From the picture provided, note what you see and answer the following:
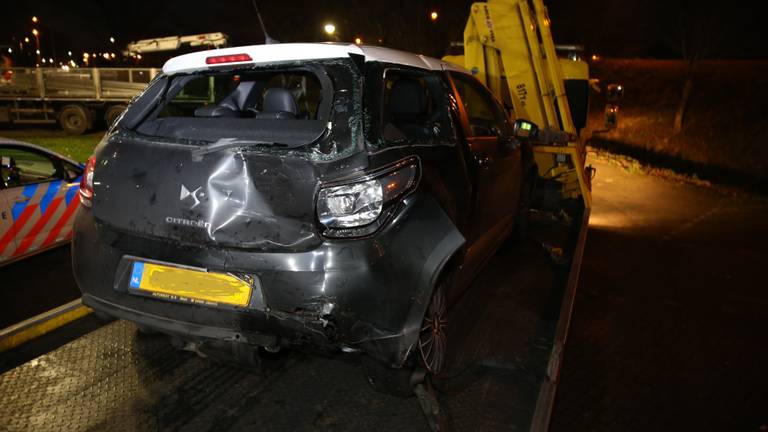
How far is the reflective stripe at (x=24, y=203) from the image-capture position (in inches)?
182

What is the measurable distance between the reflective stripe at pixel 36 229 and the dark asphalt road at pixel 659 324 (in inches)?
8.3

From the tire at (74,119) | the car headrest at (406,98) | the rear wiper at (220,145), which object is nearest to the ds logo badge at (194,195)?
the rear wiper at (220,145)

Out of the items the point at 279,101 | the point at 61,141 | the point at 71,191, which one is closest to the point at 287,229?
the point at 279,101

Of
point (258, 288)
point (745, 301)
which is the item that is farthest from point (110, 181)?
point (745, 301)

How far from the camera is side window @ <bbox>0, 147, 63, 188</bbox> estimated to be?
464cm

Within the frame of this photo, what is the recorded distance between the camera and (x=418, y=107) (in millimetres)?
3543

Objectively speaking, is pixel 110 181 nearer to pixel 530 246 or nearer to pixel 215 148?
pixel 215 148

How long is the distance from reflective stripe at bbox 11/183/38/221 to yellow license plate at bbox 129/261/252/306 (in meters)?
2.98

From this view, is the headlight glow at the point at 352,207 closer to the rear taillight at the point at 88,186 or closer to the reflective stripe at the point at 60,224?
the rear taillight at the point at 88,186

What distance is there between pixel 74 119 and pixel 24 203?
615 inches

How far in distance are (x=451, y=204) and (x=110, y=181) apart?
5.53 feet

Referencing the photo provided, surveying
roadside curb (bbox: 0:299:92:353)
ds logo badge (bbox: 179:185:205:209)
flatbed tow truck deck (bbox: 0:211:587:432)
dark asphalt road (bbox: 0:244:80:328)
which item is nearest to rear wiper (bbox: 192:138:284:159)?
ds logo badge (bbox: 179:185:205:209)

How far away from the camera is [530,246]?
18.2 ft

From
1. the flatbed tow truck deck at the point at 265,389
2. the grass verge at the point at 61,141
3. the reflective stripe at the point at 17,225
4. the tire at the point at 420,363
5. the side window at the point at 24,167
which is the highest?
the side window at the point at 24,167
